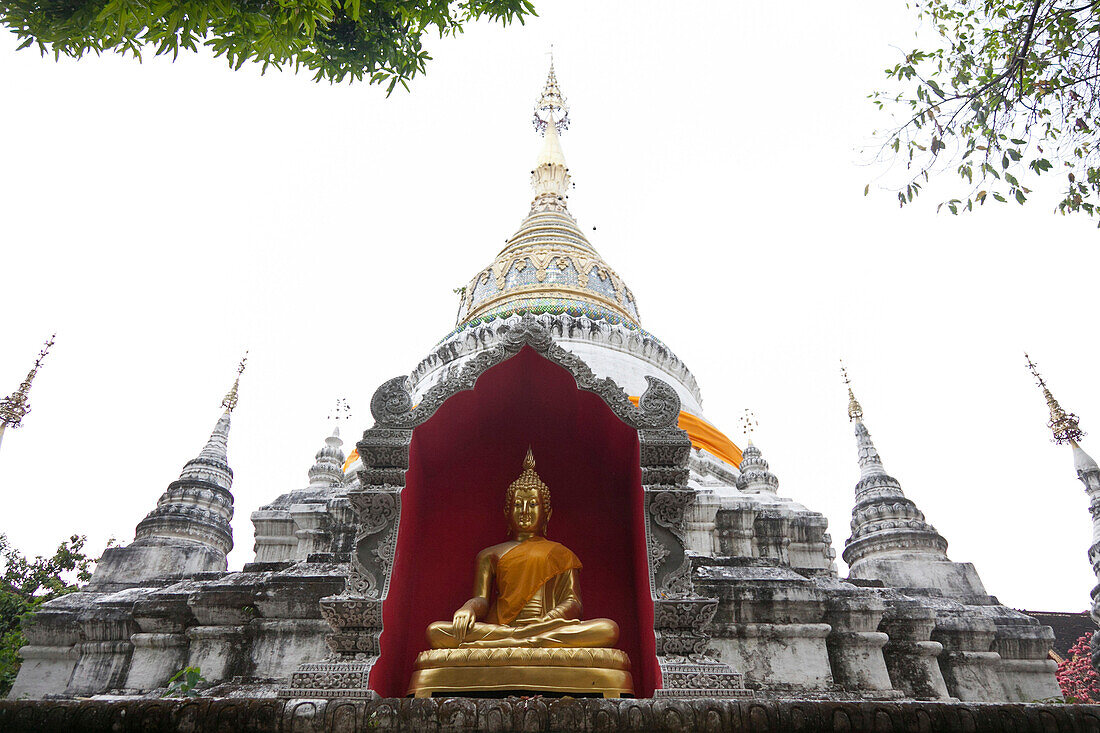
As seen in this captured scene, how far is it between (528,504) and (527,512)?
2.8 inches

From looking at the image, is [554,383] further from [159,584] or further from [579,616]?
[159,584]

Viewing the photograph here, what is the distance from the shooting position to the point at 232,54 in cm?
421

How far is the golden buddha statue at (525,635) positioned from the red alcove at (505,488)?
449 mm

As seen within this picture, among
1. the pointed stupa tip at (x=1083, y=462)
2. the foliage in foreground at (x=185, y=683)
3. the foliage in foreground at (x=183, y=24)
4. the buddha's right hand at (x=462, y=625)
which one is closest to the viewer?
the foliage in foreground at (x=183, y=24)

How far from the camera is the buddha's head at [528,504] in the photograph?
6113mm

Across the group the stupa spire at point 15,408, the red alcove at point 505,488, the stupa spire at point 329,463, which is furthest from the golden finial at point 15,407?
the red alcove at point 505,488

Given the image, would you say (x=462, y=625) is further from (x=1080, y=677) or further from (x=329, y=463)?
(x=1080, y=677)

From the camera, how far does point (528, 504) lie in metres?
6.14

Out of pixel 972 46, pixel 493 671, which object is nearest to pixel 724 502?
pixel 493 671

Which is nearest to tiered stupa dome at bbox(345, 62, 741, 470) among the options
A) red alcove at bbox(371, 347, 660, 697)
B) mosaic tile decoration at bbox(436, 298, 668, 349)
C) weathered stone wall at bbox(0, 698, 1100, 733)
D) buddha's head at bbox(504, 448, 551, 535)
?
mosaic tile decoration at bbox(436, 298, 668, 349)

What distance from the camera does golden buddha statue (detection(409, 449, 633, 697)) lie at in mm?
4789

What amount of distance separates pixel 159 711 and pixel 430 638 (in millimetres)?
2382

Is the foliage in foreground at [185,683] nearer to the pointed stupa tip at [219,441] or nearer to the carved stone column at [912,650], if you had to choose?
the pointed stupa tip at [219,441]

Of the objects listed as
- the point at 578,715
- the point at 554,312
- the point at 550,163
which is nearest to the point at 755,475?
the point at 554,312
